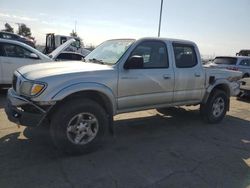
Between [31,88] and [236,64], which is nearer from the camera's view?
[31,88]

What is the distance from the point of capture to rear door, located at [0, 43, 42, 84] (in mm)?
8680

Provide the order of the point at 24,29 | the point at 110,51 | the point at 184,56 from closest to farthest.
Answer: the point at 110,51
the point at 184,56
the point at 24,29

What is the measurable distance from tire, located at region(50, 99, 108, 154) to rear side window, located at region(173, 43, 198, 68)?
7.11 ft

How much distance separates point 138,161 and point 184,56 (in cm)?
272

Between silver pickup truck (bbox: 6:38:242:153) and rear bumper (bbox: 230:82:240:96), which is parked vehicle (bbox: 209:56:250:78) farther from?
silver pickup truck (bbox: 6:38:242:153)

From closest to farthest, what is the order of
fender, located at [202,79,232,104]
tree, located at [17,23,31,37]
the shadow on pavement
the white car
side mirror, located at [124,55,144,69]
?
the shadow on pavement < side mirror, located at [124,55,144,69] < fender, located at [202,79,232,104] < the white car < tree, located at [17,23,31,37]

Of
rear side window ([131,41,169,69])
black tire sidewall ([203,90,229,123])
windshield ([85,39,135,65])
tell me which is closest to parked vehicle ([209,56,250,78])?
black tire sidewall ([203,90,229,123])

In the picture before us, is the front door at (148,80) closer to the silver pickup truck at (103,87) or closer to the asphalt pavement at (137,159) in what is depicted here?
the silver pickup truck at (103,87)

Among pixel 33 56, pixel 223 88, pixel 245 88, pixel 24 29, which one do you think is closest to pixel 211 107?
pixel 223 88

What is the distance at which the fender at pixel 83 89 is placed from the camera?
13.7 ft

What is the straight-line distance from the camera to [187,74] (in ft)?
20.0

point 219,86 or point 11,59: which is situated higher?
point 11,59

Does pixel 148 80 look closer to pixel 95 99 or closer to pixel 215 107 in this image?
pixel 95 99

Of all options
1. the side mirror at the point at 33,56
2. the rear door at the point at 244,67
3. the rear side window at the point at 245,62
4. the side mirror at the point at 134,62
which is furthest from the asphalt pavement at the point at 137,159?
the rear side window at the point at 245,62
